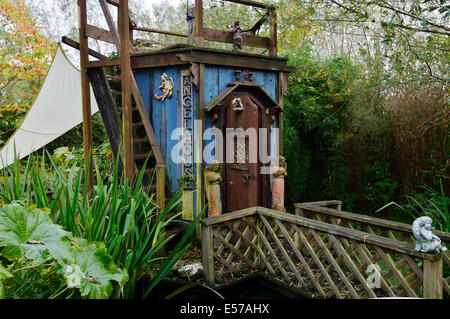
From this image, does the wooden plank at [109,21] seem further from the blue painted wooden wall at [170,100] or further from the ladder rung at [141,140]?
the ladder rung at [141,140]

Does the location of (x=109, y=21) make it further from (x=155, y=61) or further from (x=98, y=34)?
(x=155, y=61)

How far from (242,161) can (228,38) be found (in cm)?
161

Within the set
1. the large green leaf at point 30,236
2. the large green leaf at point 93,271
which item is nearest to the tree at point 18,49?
the large green leaf at point 30,236

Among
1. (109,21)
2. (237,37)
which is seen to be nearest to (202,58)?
(237,37)

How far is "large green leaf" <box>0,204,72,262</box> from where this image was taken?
1.82m

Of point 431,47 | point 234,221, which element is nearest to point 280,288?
point 234,221

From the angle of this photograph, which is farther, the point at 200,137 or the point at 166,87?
the point at 166,87

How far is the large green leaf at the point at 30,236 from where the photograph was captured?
182cm

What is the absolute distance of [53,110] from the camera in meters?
6.48

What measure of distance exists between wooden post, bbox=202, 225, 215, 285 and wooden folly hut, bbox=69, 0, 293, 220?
96 cm

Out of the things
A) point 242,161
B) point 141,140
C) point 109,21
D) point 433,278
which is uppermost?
point 109,21

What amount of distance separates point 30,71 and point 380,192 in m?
7.38

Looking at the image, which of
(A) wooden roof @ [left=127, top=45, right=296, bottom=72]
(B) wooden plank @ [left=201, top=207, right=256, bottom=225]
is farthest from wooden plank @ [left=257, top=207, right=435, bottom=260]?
(A) wooden roof @ [left=127, top=45, right=296, bottom=72]

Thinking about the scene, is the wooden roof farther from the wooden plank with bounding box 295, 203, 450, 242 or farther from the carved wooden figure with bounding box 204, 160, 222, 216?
the wooden plank with bounding box 295, 203, 450, 242
